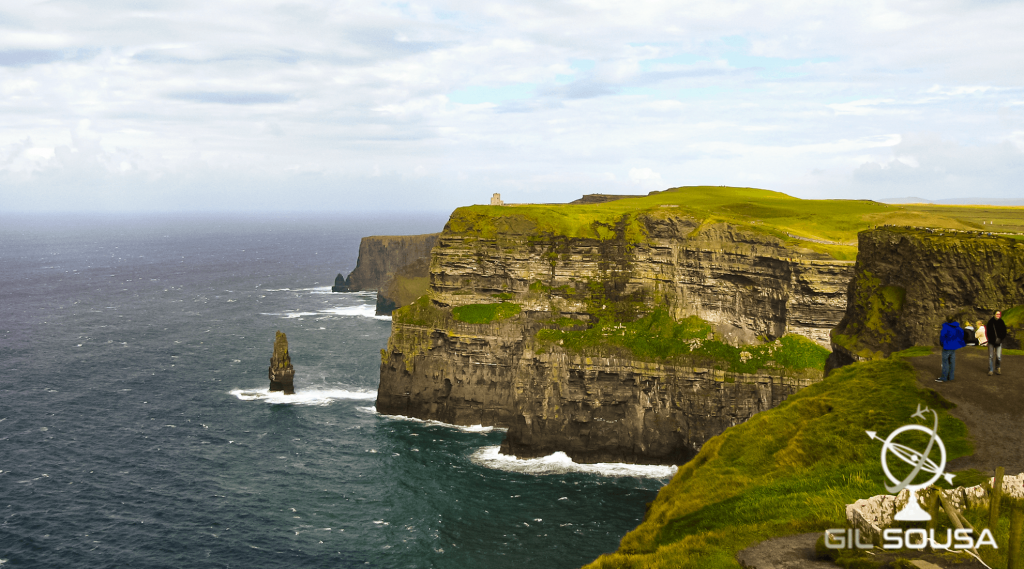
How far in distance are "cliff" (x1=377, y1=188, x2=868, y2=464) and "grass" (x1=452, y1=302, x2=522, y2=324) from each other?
0.17 meters

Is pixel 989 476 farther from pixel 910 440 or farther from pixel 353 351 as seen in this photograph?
pixel 353 351

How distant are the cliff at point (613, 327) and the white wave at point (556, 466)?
1255 mm

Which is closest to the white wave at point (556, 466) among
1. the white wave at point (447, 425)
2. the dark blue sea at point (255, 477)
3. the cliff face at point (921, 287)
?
A: the dark blue sea at point (255, 477)

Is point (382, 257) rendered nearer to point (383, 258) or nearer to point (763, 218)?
point (383, 258)

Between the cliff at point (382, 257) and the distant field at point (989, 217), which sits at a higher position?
the distant field at point (989, 217)

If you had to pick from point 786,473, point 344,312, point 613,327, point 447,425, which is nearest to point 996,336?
point 786,473

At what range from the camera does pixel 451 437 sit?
74.8 meters

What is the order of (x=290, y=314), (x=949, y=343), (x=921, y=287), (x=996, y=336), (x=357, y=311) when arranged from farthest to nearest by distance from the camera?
(x=357, y=311) → (x=290, y=314) → (x=921, y=287) → (x=949, y=343) → (x=996, y=336)

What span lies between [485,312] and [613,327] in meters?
15.0

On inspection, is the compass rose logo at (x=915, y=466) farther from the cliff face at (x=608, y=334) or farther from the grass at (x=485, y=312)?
the grass at (x=485, y=312)

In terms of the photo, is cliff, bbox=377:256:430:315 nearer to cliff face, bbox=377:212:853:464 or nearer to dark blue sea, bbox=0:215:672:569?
dark blue sea, bbox=0:215:672:569

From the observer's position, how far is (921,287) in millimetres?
39469

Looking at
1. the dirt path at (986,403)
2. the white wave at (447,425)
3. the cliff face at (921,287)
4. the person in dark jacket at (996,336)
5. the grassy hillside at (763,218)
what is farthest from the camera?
the white wave at (447,425)

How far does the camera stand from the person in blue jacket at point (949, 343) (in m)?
A: 25.5
